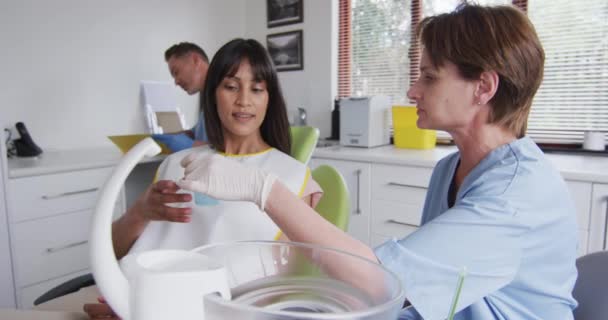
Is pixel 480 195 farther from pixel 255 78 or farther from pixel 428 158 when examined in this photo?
pixel 428 158

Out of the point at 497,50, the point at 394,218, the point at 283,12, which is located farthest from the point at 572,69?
the point at 283,12

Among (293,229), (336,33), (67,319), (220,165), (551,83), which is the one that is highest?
(336,33)

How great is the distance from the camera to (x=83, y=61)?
2.69m

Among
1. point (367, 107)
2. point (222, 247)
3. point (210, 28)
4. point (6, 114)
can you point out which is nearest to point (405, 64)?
point (367, 107)

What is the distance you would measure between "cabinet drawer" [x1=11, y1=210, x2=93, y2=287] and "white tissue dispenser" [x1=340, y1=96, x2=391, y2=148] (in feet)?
5.21

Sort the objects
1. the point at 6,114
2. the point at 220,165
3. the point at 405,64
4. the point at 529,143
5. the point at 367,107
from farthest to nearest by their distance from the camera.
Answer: the point at 405,64
the point at 367,107
the point at 6,114
the point at 529,143
the point at 220,165

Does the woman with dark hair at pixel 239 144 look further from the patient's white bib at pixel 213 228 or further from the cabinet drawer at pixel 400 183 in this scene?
the cabinet drawer at pixel 400 183

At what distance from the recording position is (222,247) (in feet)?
1.45

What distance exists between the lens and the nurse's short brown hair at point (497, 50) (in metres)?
0.84

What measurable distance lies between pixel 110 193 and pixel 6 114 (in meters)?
2.60

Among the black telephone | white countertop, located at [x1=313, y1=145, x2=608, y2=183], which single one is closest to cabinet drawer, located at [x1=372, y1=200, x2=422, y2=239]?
white countertop, located at [x1=313, y1=145, x2=608, y2=183]

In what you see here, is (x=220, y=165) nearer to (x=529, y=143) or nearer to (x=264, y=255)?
(x=264, y=255)

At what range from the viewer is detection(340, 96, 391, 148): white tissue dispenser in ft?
8.72

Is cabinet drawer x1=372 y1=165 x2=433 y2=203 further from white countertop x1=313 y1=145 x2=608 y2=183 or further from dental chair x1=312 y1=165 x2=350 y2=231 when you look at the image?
dental chair x1=312 y1=165 x2=350 y2=231
